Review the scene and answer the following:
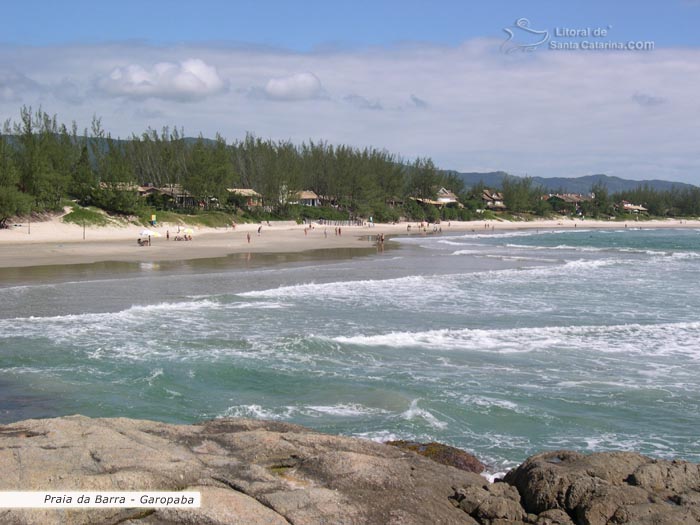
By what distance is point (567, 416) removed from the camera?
38.5 feet

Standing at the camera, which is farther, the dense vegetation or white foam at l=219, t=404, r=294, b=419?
the dense vegetation

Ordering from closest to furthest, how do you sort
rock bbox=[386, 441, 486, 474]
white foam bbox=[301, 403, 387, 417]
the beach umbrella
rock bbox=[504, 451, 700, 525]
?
rock bbox=[504, 451, 700, 525] → rock bbox=[386, 441, 486, 474] → white foam bbox=[301, 403, 387, 417] → the beach umbrella

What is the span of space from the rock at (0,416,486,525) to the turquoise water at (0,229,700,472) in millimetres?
3141

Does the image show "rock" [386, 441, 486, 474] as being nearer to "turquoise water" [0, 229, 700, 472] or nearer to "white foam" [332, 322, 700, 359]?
"turquoise water" [0, 229, 700, 472]

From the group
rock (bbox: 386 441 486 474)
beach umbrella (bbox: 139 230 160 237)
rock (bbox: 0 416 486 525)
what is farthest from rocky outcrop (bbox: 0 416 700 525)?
beach umbrella (bbox: 139 230 160 237)

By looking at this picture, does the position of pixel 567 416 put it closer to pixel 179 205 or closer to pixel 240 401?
pixel 240 401

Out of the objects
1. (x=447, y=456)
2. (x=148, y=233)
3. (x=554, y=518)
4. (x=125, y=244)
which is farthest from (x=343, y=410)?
(x=148, y=233)

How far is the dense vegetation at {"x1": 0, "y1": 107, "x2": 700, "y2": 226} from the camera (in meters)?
58.6

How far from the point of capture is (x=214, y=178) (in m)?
82.2

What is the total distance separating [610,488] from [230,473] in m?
3.53

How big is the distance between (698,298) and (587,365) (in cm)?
1452

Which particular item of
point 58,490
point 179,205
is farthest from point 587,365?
point 179,205

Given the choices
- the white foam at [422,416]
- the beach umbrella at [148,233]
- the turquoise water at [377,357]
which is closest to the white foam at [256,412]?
the turquoise water at [377,357]

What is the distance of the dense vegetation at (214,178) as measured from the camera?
58.6 meters
